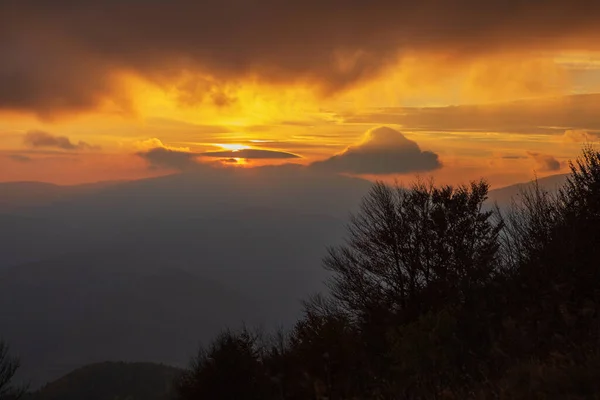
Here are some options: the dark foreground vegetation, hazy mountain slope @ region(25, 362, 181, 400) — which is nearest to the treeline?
the dark foreground vegetation

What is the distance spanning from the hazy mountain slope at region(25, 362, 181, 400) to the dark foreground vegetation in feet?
246

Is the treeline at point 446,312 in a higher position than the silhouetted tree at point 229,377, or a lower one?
higher

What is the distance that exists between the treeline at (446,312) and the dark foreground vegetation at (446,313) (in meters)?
0.04

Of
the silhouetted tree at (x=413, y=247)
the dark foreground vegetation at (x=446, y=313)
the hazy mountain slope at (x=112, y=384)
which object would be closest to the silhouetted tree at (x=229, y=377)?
the dark foreground vegetation at (x=446, y=313)

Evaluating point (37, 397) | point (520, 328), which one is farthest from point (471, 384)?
point (37, 397)

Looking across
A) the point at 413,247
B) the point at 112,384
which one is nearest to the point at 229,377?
the point at 413,247

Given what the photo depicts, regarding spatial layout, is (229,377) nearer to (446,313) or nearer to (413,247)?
(413,247)

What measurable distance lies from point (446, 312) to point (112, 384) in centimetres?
10388

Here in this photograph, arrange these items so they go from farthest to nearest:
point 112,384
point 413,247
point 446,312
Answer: point 112,384, point 413,247, point 446,312

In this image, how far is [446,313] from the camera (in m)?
10.8

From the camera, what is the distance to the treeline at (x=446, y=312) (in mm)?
7844

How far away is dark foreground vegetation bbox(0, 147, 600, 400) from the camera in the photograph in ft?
25.7

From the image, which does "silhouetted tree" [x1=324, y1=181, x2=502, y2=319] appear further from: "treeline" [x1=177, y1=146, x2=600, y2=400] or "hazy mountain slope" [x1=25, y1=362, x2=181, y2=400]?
"hazy mountain slope" [x1=25, y1=362, x2=181, y2=400]

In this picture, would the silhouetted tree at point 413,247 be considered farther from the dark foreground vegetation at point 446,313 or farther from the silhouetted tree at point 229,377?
the silhouetted tree at point 229,377
